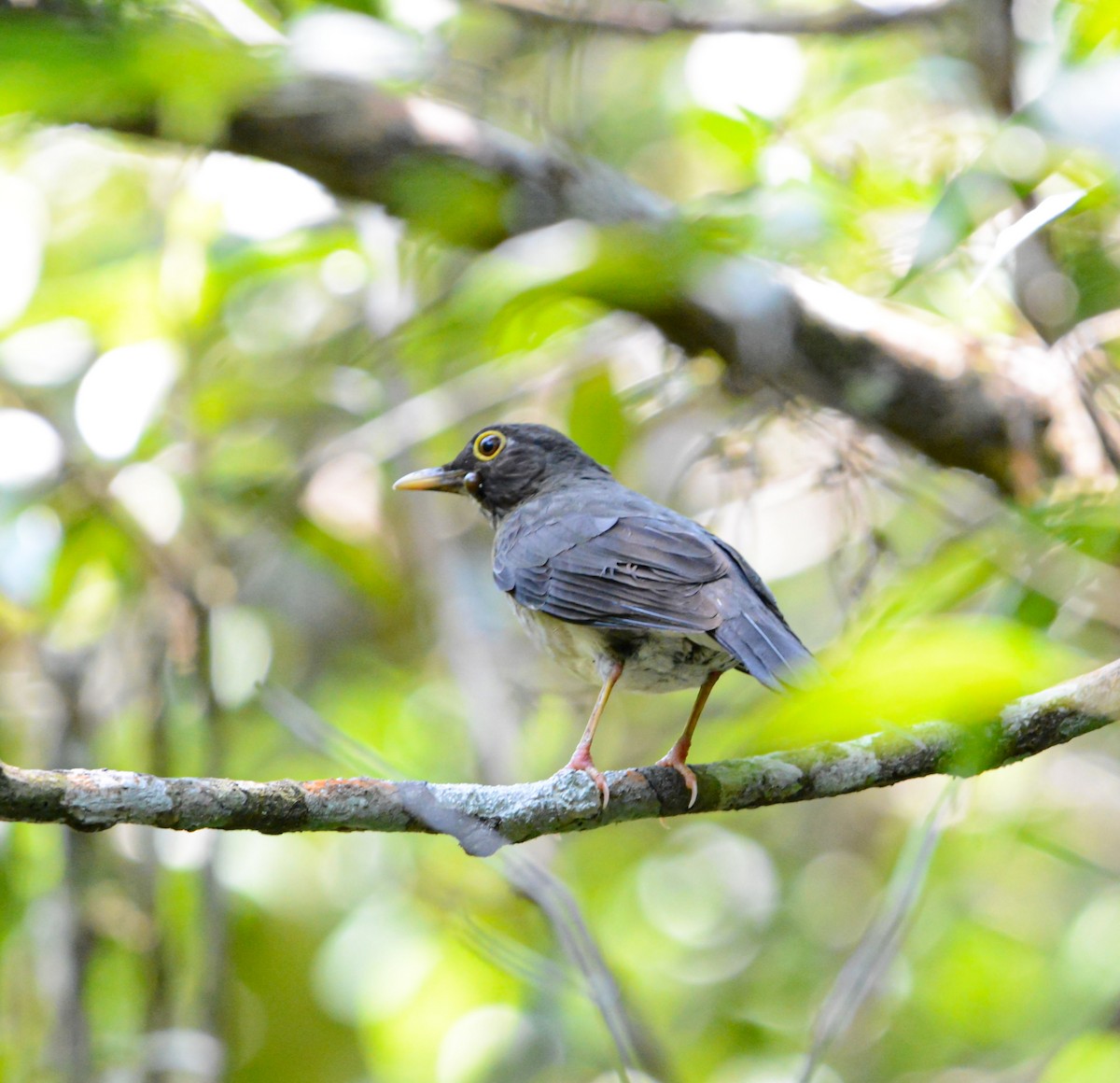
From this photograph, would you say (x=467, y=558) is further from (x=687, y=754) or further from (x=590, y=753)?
(x=687, y=754)

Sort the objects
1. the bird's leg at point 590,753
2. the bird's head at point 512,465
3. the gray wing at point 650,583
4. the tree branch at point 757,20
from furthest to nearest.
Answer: the tree branch at point 757,20 < the bird's head at point 512,465 < the gray wing at point 650,583 < the bird's leg at point 590,753

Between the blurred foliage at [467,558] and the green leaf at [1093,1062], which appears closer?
the blurred foliage at [467,558]

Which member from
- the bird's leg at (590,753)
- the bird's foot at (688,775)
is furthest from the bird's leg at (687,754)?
the bird's leg at (590,753)

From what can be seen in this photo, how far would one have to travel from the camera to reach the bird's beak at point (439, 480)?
Answer: 15.1 ft

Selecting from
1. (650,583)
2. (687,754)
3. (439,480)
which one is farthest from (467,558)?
(687,754)

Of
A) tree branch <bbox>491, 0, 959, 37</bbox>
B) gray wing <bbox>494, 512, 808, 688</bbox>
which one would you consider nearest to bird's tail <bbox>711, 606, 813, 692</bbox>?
gray wing <bbox>494, 512, 808, 688</bbox>

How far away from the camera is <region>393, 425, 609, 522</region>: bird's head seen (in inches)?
186

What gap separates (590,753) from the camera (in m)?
3.46

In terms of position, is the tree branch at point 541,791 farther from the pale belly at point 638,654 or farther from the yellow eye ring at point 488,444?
the yellow eye ring at point 488,444

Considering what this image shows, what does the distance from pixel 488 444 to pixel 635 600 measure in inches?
59.5

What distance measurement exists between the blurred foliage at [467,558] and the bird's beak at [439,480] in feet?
1.60

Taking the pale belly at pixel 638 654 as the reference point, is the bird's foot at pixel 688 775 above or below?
above

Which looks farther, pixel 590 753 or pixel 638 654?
pixel 638 654

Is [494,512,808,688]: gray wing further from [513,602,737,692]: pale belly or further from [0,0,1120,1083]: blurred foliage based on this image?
[0,0,1120,1083]: blurred foliage
